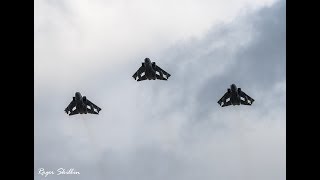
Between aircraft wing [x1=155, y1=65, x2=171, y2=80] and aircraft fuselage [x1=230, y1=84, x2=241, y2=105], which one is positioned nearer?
aircraft wing [x1=155, y1=65, x2=171, y2=80]

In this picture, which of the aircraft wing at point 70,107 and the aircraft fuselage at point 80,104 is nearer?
the aircraft fuselage at point 80,104

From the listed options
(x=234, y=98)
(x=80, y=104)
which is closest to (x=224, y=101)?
(x=234, y=98)

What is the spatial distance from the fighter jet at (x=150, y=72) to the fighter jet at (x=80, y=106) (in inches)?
362

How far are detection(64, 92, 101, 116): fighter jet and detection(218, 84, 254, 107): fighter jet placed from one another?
69.8 ft

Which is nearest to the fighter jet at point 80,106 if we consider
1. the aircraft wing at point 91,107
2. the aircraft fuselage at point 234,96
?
the aircraft wing at point 91,107

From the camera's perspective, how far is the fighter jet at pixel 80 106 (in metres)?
81.6

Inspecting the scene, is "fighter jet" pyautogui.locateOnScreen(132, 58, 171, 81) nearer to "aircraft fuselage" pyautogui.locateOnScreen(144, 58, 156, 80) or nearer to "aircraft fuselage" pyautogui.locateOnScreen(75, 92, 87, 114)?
"aircraft fuselage" pyautogui.locateOnScreen(144, 58, 156, 80)

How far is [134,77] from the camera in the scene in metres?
85.2

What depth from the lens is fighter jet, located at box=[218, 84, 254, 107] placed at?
274 feet

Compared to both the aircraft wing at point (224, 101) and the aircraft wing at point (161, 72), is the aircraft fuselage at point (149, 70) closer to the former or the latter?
the aircraft wing at point (161, 72)

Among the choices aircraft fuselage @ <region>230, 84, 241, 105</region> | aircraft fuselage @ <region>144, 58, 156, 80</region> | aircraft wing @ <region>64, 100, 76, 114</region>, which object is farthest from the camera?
aircraft fuselage @ <region>230, 84, 241, 105</region>

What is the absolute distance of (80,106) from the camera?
82250mm

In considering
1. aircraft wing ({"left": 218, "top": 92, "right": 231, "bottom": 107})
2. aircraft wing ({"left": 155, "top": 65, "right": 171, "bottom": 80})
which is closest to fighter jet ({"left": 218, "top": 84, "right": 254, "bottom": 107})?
aircraft wing ({"left": 218, "top": 92, "right": 231, "bottom": 107})
